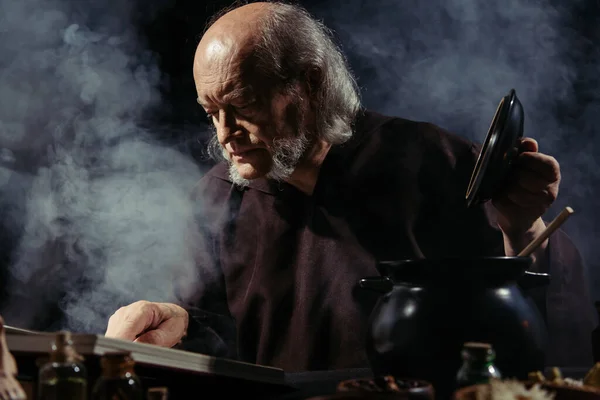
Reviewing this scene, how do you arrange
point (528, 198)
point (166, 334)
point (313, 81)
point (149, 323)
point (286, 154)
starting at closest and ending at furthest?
point (528, 198), point (149, 323), point (166, 334), point (286, 154), point (313, 81)

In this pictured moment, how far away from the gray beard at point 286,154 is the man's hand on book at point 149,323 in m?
0.62

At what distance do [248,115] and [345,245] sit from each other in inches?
22.6

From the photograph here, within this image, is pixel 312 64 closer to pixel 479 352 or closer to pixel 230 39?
pixel 230 39

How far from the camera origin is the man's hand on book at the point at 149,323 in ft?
6.24

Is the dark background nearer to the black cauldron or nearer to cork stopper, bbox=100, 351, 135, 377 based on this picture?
the black cauldron

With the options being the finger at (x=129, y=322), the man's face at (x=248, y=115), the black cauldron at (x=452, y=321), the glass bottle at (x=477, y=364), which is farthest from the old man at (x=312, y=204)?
the glass bottle at (x=477, y=364)

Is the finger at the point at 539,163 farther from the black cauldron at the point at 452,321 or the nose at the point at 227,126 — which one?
the nose at the point at 227,126

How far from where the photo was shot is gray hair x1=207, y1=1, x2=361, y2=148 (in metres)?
2.46

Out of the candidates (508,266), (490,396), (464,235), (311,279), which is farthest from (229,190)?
(490,396)

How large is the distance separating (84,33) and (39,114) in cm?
41

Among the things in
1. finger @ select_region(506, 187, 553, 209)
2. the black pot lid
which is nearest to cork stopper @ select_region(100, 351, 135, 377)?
the black pot lid

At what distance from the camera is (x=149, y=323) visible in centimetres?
203

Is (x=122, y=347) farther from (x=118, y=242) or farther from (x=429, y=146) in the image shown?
(x=118, y=242)

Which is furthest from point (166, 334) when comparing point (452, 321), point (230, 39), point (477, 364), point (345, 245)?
point (477, 364)
